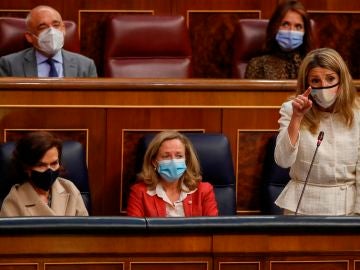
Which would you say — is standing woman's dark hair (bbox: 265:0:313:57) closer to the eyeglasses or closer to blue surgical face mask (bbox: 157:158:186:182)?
blue surgical face mask (bbox: 157:158:186:182)

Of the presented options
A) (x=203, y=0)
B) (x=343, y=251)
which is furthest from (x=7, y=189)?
(x=203, y=0)

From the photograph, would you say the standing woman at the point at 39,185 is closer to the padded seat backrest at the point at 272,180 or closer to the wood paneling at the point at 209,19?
the padded seat backrest at the point at 272,180

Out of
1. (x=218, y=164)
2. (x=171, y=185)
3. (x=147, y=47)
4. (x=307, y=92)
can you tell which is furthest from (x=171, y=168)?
(x=147, y=47)

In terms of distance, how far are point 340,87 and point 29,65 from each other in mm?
896

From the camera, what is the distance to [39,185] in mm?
1968

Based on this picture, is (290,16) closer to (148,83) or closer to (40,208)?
(148,83)

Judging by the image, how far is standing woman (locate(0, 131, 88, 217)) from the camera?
77.0 inches

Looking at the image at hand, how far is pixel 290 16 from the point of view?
259cm

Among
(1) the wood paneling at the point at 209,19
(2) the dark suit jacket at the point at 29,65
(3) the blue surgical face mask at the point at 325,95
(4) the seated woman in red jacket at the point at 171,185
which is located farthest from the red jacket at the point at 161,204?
(1) the wood paneling at the point at 209,19

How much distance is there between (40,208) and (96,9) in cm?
101

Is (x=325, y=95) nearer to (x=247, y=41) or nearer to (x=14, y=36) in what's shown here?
(x=247, y=41)

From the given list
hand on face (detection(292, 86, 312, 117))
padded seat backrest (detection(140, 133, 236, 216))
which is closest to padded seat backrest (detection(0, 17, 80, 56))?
padded seat backrest (detection(140, 133, 236, 216))

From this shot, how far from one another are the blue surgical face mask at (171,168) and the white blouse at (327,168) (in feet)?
0.78

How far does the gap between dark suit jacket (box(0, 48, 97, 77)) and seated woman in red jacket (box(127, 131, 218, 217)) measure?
493 millimetres
